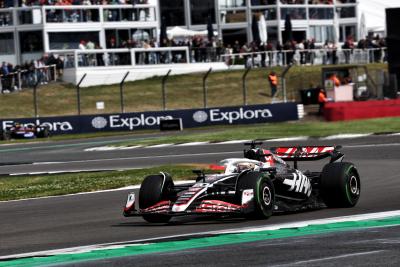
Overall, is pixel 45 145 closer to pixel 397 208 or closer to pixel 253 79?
pixel 253 79

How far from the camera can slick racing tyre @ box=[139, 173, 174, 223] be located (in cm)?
1502

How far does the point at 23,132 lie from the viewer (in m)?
45.8

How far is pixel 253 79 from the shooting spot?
57.8 metres

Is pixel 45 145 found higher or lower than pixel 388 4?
lower

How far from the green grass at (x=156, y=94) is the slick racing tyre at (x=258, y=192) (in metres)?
36.6

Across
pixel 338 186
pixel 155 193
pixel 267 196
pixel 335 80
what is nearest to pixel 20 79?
pixel 335 80

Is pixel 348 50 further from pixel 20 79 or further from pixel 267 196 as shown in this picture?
pixel 267 196

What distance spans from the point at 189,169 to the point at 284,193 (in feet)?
30.4

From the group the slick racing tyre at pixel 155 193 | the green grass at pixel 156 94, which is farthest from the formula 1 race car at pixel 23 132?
the slick racing tyre at pixel 155 193

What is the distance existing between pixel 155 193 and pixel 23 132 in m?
31.5

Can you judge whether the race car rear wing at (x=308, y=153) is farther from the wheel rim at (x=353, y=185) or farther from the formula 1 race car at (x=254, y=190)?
the wheel rim at (x=353, y=185)

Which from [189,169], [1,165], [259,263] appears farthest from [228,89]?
[259,263]

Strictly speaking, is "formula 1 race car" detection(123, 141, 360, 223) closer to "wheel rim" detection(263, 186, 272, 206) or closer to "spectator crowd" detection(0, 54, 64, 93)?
"wheel rim" detection(263, 186, 272, 206)

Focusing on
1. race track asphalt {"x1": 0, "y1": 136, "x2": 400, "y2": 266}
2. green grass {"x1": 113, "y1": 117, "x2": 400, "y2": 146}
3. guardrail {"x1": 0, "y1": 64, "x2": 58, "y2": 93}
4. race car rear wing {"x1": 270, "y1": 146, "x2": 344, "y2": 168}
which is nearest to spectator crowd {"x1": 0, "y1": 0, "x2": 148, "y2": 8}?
guardrail {"x1": 0, "y1": 64, "x2": 58, "y2": 93}
